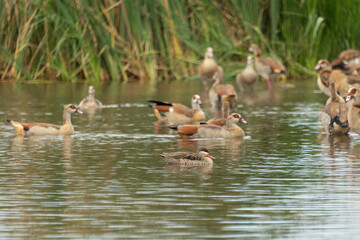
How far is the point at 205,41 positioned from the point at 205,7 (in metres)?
1.09

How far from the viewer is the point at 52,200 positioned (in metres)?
9.90

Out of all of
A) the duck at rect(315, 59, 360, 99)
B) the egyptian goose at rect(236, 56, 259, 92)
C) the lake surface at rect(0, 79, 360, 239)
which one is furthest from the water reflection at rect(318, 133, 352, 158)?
the egyptian goose at rect(236, 56, 259, 92)

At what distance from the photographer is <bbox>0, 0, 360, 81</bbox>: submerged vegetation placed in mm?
29281

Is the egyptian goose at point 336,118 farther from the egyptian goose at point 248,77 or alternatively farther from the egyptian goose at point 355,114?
the egyptian goose at point 248,77

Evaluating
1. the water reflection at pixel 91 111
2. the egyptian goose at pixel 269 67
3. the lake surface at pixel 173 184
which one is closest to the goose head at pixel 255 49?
the egyptian goose at pixel 269 67

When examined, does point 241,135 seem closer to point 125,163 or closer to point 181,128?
point 181,128

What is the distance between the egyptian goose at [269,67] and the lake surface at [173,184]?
942 centimetres

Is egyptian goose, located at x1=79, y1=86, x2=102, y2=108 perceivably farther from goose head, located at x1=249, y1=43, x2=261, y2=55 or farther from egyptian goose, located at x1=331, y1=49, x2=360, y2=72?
goose head, located at x1=249, y1=43, x2=261, y2=55

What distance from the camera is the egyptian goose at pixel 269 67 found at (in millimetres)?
29234

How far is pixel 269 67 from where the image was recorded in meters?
29.4

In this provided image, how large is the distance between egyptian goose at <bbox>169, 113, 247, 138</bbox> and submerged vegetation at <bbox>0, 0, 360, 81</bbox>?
13146mm

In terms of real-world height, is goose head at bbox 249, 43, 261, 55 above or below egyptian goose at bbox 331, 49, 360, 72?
above

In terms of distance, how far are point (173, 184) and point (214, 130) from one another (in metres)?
5.22

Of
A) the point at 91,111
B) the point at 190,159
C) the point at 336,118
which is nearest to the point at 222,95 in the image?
the point at 91,111
